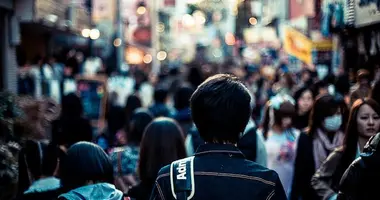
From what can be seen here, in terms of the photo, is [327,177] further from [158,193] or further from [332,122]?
[158,193]

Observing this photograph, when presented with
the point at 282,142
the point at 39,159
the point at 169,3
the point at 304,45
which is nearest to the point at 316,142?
the point at 282,142

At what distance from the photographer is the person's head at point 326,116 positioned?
6.95m

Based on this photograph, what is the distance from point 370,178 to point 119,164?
10.6 ft

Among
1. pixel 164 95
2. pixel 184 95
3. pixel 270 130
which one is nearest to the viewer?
pixel 270 130

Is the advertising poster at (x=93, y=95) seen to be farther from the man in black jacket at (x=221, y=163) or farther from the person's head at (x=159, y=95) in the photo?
the man in black jacket at (x=221, y=163)

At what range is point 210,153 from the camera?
3412 mm

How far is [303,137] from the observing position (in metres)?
6.89

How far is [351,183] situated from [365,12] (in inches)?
235

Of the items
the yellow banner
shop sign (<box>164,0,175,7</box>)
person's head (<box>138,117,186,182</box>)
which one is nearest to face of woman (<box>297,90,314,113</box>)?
person's head (<box>138,117,186,182</box>)

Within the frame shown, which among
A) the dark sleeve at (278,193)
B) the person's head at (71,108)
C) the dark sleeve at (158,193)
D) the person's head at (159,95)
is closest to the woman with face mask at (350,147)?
the dark sleeve at (278,193)

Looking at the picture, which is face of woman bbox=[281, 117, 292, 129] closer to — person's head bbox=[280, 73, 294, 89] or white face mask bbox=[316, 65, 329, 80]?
person's head bbox=[280, 73, 294, 89]

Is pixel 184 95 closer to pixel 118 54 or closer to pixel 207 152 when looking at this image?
pixel 207 152

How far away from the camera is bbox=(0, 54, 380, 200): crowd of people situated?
Answer: 3363 mm

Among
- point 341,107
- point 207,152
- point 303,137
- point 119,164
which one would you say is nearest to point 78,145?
point 207,152
